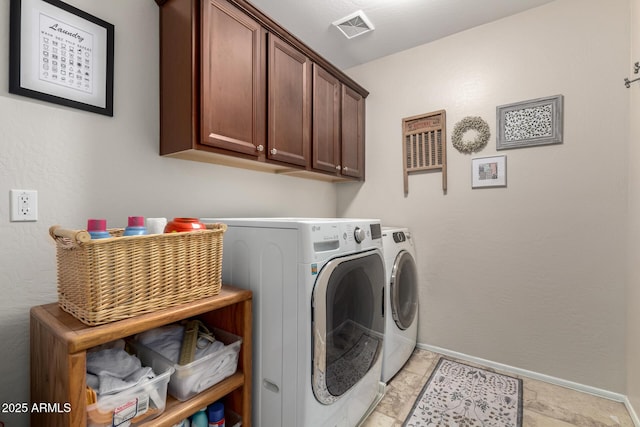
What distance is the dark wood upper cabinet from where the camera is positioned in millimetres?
1337

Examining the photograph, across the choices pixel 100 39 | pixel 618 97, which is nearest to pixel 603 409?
pixel 618 97

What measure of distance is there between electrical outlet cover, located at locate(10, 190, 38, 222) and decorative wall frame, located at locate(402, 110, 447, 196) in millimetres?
2258

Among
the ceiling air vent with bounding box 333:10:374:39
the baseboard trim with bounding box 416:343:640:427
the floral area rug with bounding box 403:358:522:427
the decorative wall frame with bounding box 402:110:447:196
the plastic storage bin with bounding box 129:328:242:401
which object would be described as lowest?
the floral area rug with bounding box 403:358:522:427

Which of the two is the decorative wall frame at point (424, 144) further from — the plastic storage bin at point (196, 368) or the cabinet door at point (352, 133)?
the plastic storage bin at point (196, 368)

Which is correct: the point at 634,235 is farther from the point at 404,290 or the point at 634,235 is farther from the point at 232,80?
the point at 232,80

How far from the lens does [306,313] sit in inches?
42.9

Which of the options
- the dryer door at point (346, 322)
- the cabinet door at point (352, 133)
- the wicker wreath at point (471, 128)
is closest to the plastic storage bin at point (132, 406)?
the dryer door at point (346, 322)

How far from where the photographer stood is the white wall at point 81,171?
107cm

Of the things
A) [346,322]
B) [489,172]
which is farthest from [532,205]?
[346,322]

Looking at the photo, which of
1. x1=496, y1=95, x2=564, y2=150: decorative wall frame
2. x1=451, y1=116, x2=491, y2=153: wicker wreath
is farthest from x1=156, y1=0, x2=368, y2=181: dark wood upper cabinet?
x1=496, y1=95, x2=564, y2=150: decorative wall frame

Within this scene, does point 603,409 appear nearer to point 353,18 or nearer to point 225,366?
point 225,366

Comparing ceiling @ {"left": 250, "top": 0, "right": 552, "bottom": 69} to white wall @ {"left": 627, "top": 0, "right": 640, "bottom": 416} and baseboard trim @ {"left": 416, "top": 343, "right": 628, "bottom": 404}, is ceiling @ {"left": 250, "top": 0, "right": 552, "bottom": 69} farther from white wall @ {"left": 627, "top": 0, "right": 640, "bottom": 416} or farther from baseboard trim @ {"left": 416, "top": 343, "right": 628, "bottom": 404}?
baseboard trim @ {"left": 416, "top": 343, "right": 628, "bottom": 404}

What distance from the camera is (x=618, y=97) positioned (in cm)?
167

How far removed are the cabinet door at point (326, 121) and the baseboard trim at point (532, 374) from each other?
1.67 metres
